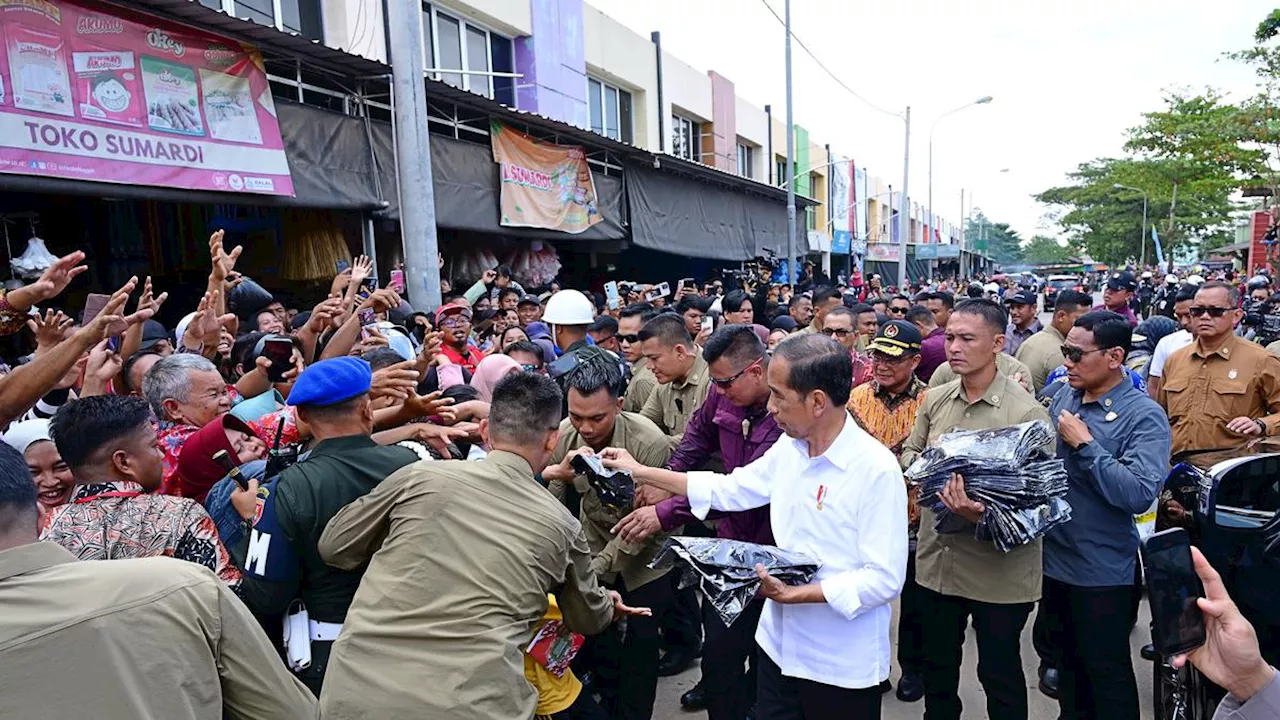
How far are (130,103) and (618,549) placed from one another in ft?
15.3

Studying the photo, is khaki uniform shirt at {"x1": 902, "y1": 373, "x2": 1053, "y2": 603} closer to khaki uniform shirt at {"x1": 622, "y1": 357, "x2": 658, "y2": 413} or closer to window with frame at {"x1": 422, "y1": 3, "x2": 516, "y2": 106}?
khaki uniform shirt at {"x1": 622, "y1": 357, "x2": 658, "y2": 413}

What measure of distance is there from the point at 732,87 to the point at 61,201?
61.7ft

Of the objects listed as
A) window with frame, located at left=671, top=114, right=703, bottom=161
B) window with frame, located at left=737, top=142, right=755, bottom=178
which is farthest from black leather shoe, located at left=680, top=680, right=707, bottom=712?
window with frame, located at left=737, top=142, right=755, bottom=178

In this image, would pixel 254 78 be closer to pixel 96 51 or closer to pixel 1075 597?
pixel 96 51

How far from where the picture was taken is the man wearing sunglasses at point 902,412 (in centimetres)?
387

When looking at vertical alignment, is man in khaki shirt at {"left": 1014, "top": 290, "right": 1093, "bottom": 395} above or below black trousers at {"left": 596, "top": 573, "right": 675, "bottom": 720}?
above

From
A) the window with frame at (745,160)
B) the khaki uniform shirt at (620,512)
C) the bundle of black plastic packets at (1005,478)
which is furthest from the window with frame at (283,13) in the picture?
the window with frame at (745,160)

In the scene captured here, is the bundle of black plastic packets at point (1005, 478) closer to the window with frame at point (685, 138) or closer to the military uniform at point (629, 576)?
the military uniform at point (629, 576)

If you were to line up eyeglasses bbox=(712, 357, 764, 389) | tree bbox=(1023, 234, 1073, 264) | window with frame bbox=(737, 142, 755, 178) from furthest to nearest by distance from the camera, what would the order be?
tree bbox=(1023, 234, 1073, 264), window with frame bbox=(737, 142, 755, 178), eyeglasses bbox=(712, 357, 764, 389)

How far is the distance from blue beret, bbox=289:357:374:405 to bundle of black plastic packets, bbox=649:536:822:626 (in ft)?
3.84

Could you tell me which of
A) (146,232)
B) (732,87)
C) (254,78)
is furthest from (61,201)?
(732,87)

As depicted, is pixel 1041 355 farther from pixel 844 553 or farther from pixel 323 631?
pixel 323 631

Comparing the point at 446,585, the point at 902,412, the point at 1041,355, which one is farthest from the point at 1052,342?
the point at 446,585

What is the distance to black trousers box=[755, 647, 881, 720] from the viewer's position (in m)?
2.45
